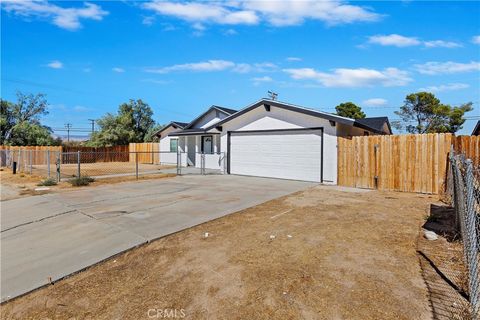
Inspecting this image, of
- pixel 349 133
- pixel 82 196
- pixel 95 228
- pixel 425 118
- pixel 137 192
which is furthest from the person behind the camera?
pixel 425 118

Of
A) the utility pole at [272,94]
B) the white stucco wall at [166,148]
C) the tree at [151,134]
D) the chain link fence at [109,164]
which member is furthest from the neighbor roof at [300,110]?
the tree at [151,134]

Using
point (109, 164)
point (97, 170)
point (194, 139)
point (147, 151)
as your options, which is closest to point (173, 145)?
point (194, 139)

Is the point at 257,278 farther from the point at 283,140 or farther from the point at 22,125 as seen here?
the point at 22,125

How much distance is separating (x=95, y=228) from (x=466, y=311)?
609 cm

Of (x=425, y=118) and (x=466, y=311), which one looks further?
(x=425, y=118)

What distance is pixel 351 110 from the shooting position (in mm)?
34844

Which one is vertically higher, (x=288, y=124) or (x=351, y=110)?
(x=351, y=110)

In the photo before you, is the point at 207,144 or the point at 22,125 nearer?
the point at 207,144

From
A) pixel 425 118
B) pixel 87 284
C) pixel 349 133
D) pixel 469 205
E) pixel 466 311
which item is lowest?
pixel 87 284

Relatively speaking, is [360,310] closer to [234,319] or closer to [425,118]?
[234,319]

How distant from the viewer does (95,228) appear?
5.94 meters

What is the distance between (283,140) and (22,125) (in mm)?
31697

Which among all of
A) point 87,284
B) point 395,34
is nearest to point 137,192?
point 87,284

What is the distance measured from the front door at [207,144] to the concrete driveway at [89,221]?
30.2 feet
